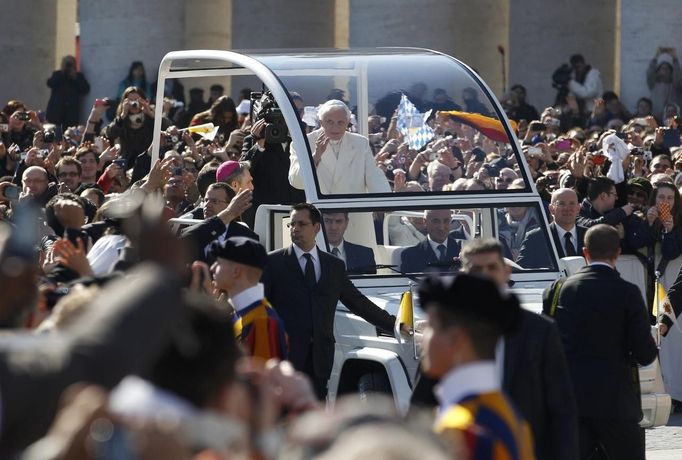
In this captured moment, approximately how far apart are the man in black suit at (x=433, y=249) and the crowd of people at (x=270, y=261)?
0.05 ft

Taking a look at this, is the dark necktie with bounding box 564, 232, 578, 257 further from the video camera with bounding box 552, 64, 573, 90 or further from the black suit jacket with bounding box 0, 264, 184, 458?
the video camera with bounding box 552, 64, 573, 90

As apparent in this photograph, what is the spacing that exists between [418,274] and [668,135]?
323 inches

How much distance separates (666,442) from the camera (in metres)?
11.5

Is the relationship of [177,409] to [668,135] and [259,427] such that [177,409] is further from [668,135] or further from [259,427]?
[668,135]

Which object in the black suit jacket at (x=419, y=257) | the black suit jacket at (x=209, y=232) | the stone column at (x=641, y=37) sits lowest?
the black suit jacket at (x=419, y=257)

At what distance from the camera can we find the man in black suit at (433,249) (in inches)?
442

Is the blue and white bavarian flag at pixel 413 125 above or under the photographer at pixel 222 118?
under

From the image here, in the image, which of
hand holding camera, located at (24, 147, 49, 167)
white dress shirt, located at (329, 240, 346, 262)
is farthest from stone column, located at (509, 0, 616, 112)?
white dress shirt, located at (329, 240, 346, 262)

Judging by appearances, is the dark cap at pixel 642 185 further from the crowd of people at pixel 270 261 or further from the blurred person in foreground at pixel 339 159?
the blurred person in foreground at pixel 339 159

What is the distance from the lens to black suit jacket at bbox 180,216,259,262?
10.4 m

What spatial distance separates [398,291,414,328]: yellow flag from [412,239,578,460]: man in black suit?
305cm

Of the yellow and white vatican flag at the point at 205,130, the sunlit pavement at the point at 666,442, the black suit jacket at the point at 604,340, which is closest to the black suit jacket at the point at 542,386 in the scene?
the black suit jacket at the point at 604,340

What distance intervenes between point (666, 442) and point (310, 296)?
9.61 feet

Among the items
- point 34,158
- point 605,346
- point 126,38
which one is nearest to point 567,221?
point 605,346
